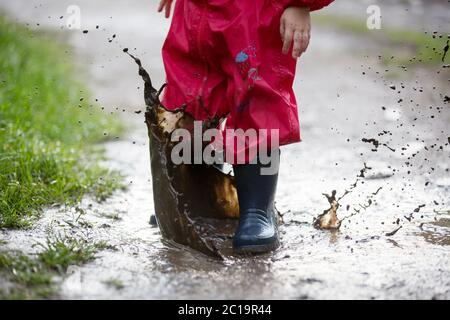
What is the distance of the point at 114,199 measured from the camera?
3031 millimetres

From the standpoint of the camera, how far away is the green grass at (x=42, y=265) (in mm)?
1888

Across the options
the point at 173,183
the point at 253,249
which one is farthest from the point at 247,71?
the point at 253,249

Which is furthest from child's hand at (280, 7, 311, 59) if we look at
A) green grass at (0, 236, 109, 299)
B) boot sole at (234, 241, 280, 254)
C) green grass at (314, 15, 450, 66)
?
green grass at (314, 15, 450, 66)

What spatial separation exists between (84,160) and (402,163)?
5.27ft

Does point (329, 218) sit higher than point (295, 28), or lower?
lower

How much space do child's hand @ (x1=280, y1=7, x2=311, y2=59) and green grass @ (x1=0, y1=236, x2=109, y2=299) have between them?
90 cm

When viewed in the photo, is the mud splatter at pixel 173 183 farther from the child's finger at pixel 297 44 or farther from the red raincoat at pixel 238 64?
the child's finger at pixel 297 44

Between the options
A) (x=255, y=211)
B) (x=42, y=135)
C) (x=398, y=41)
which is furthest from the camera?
(x=398, y=41)

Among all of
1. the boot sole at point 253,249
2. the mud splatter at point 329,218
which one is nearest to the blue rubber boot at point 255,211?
the boot sole at point 253,249

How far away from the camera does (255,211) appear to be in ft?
7.86

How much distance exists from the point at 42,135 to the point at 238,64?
1832 mm

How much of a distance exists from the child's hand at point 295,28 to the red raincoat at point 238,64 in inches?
1.0

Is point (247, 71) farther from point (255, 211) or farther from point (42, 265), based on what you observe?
point (42, 265)
